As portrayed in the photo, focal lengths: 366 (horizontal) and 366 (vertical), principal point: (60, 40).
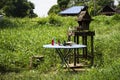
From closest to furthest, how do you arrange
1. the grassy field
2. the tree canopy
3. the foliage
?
the grassy field → the tree canopy → the foliage

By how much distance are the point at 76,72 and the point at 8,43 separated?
14.7 ft

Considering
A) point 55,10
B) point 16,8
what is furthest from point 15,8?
point 55,10

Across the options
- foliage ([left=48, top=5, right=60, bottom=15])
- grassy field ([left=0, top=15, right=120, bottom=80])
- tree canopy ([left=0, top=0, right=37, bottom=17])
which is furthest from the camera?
foliage ([left=48, top=5, right=60, bottom=15])

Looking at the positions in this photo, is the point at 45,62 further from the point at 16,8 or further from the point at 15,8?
the point at 16,8

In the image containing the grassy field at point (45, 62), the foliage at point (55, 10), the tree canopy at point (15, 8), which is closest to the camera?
the grassy field at point (45, 62)

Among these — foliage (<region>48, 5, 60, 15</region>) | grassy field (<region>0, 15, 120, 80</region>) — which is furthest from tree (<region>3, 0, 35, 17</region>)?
grassy field (<region>0, 15, 120, 80</region>)

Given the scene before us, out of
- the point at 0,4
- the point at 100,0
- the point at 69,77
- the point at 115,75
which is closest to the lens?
the point at 115,75

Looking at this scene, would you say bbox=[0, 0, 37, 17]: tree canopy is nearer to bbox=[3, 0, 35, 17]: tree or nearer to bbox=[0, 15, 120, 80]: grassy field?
bbox=[3, 0, 35, 17]: tree

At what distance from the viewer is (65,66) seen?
9320mm

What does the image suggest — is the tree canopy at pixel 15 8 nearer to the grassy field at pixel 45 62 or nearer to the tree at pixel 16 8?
the tree at pixel 16 8

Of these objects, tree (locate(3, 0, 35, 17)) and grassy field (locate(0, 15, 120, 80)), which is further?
tree (locate(3, 0, 35, 17))

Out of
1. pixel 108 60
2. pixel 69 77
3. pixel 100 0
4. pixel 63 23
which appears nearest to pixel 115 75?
pixel 69 77

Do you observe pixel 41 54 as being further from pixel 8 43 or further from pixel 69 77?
pixel 69 77

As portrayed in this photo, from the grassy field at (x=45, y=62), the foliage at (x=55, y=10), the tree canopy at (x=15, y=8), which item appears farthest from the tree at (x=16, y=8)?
the grassy field at (x=45, y=62)
